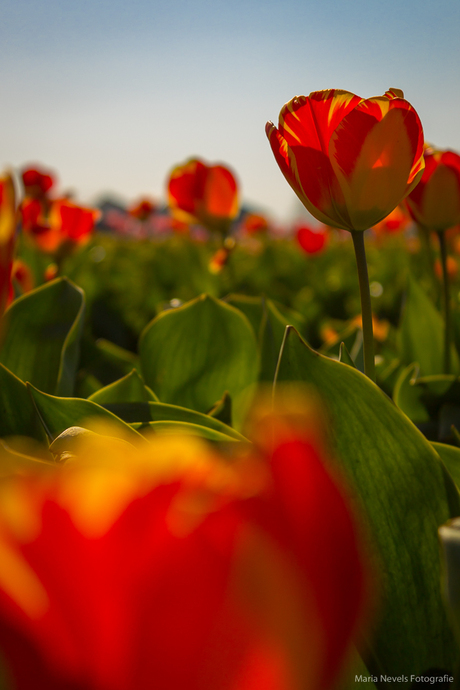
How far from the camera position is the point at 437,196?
2.56 feet

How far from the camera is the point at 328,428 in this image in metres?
0.39

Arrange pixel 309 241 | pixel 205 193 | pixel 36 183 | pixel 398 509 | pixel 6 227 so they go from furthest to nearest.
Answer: pixel 309 241 < pixel 36 183 < pixel 205 193 < pixel 398 509 < pixel 6 227

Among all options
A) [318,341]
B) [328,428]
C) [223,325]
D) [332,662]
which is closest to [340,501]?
[332,662]

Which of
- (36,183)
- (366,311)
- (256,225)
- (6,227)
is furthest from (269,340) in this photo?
(256,225)

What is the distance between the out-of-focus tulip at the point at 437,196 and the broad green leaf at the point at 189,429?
485 millimetres

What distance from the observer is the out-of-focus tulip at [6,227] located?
0.27 meters

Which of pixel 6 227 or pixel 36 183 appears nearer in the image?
pixel 6 227

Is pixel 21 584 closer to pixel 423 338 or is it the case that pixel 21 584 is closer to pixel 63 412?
pixel 63 412

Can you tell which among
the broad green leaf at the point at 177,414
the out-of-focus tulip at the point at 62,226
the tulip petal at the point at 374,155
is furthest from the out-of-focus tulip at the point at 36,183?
the tulip petal at the point at 374,155

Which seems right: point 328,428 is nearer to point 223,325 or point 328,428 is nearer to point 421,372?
point 223,325

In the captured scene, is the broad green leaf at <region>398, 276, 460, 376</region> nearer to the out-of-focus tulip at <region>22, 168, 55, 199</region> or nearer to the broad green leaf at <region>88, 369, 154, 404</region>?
the broad green leaf at <region>88, 369, 154, 404</region>

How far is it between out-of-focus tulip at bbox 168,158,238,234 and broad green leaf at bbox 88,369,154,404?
38.2 inches

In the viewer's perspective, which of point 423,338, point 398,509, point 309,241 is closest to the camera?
point 398,509

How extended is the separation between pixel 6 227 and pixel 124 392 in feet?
1.48
